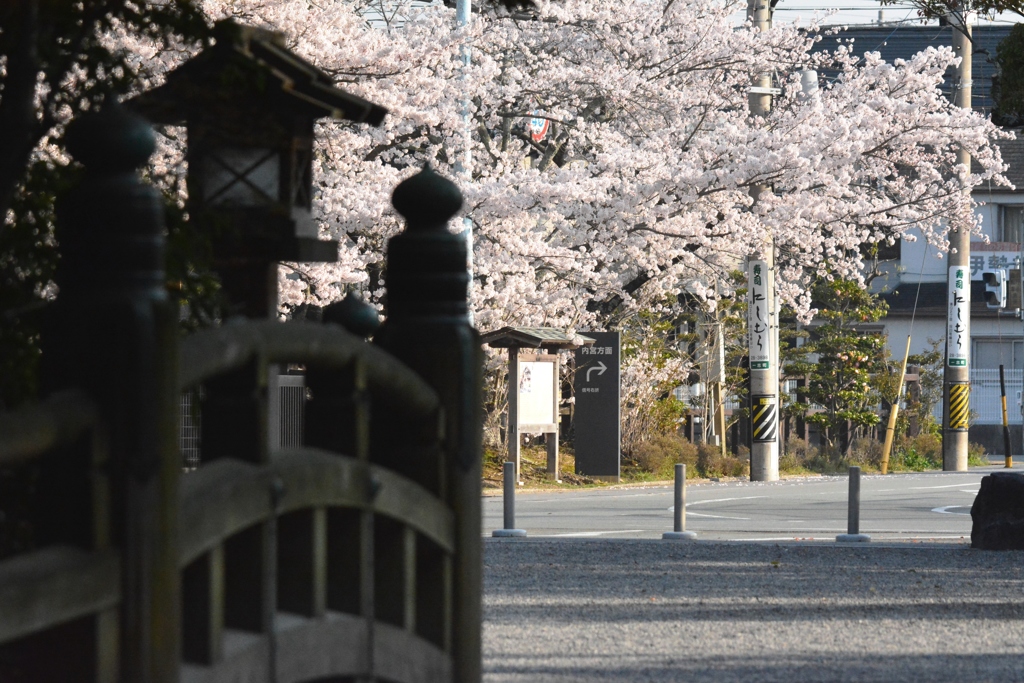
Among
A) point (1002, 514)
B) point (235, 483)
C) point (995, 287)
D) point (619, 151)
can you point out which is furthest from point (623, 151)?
point (235, 483)

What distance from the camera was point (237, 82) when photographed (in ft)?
16.8

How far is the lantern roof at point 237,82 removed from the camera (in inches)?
194

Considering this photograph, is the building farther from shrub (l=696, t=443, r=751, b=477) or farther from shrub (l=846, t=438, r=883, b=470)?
shrub (l=696, t=443, r=751, b=477)

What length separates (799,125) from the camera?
77.8 ft

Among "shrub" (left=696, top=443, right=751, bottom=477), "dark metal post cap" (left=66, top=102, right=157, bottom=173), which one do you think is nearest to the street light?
"dark metal post cap" (left=66, top=102, right=157, bottom=173)

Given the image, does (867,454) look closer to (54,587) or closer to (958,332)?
(958,332)

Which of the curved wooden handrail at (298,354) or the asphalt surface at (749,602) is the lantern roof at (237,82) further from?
the asphalt surface at (749,602)

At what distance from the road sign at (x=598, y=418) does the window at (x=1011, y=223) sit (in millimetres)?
19830

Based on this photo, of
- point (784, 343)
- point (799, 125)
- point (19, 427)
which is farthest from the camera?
point (784, 343)

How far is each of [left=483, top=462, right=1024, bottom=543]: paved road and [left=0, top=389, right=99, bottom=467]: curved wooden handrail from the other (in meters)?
11.2

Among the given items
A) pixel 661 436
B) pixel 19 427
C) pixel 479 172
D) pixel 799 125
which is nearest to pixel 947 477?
pixel 661 436

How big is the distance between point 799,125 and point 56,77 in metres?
20.4

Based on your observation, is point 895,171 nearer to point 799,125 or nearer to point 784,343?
point 799,125

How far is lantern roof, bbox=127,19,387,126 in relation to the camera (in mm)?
4934
